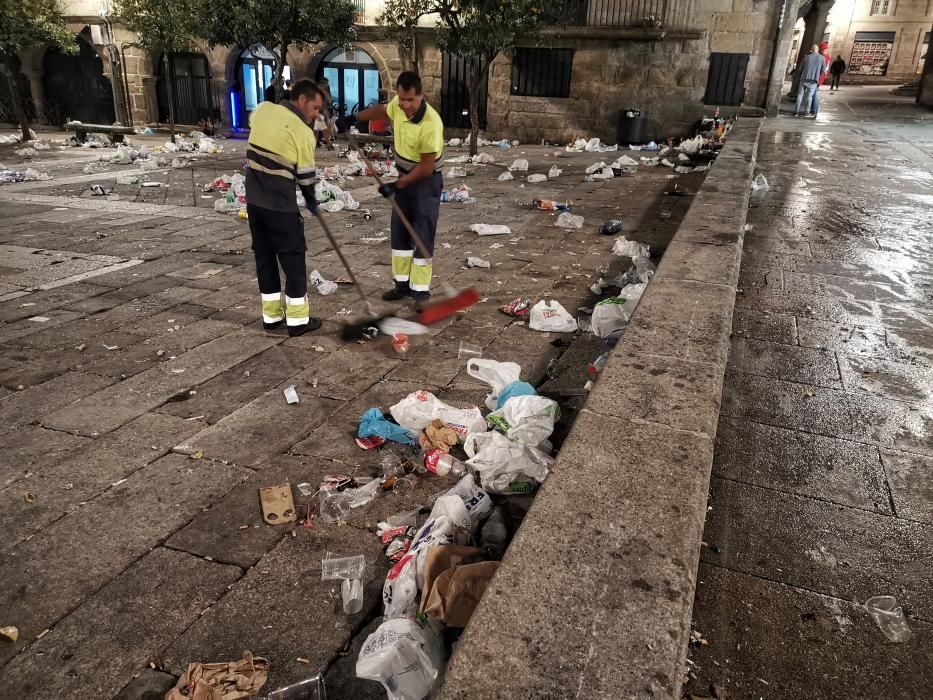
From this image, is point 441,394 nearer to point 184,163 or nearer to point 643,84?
point 184,163

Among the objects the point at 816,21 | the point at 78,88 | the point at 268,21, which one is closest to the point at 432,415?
the point at 268,21

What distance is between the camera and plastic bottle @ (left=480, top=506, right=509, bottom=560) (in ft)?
7.70

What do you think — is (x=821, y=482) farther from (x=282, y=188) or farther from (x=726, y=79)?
(x=726, y=79)

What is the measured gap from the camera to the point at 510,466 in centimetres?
282

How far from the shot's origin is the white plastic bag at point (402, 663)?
1.76 meters

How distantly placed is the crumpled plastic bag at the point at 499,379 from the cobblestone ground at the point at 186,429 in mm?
91

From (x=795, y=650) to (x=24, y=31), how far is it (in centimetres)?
1939

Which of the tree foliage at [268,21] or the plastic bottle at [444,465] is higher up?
the tree foliage at [268,21]

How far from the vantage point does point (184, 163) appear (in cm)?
1238

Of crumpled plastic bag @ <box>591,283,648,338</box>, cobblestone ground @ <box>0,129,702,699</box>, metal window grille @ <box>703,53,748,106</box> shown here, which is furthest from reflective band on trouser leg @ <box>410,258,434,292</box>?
metal window grille @ <box>703,53,748,106</box>

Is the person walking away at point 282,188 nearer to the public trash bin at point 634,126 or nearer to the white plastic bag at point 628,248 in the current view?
the white plastic bag at point 628,248

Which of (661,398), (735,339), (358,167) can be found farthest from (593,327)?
(358,167)

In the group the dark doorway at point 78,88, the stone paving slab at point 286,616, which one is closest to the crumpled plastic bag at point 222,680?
the stone paving slab at point 286,616

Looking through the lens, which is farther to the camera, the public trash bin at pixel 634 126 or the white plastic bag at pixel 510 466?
the public trash bin at pixel 634 126
